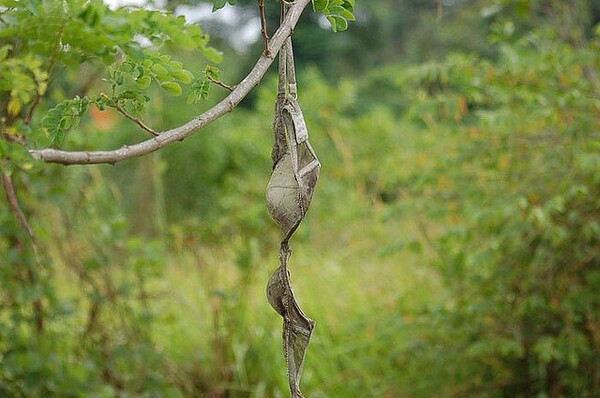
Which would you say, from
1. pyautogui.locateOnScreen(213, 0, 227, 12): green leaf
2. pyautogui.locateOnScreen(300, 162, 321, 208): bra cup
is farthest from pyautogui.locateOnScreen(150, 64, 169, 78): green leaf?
pyautogui.locateOnScreen(300, 162, 321, 208): bra cup

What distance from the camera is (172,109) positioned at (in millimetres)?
8031

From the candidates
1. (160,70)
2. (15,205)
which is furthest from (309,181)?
(15,205)

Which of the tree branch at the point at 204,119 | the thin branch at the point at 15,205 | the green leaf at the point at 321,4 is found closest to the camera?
the tree branch at the point at 204,119

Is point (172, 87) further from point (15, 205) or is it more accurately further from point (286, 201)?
point (15, 205)

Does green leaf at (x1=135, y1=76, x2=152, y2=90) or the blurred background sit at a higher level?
green leaf at (x1=135, y1=76, x2=152, y2=90)

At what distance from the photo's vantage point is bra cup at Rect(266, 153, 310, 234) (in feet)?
2.98

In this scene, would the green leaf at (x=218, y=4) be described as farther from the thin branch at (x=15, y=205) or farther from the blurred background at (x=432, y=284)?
the blurred background at (x=432, y=284)

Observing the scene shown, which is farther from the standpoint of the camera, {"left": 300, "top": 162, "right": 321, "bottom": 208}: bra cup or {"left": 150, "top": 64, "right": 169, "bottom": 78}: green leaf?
{"left": 150, "top": 64, "right": 169, "bottom": 78}: green leaf

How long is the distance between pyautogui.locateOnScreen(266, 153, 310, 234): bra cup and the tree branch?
96 mm

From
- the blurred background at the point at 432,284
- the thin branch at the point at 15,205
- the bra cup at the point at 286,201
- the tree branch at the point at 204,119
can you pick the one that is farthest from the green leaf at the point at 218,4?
the blurred background at the point at 432,284

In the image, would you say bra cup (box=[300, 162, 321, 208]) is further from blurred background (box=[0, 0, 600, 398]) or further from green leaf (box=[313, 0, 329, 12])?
blurred background (box=[0, 0, 600, 398])

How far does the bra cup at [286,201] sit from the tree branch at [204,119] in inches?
3.8

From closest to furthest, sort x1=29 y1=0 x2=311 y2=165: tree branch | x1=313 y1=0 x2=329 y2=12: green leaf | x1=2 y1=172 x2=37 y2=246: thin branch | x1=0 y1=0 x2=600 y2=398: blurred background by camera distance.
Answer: x1=29 y1=0 x2=311 y2=165: tree branch → x1=313 y1=0 x2=329 y2=12: green leaf → x1=2 y1=172 x2=37 y2=246: thin branch → x1=0 y1=0 x2=600 y2=398: blurred background

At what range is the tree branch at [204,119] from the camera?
0.87 metres
